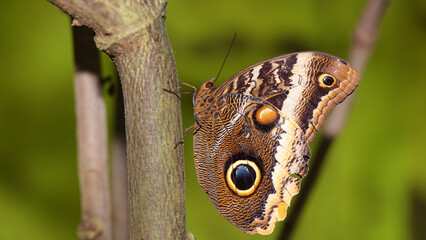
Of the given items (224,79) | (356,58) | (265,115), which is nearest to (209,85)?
(265,115)

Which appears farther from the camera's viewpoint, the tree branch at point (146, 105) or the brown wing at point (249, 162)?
the brown wing at point (249, 162)

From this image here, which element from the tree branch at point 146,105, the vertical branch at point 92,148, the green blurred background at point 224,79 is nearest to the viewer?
the tree branch at point 146,105

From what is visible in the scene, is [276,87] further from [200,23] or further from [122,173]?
[200,23]

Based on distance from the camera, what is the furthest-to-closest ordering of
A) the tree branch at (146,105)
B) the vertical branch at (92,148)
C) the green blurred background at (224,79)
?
the green blurred background at (224,79) → the vertical branch at (92,148) → the tree branch at (146,105)

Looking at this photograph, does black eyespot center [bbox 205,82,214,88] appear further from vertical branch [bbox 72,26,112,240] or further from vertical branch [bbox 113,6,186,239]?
vertical branch [bbox 113,6,186,239]

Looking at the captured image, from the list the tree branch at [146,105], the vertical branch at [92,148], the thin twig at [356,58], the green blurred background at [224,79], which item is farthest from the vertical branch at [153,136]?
the green blurred background at [224,79]

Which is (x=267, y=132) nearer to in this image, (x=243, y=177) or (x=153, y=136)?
(x=243, y=177)

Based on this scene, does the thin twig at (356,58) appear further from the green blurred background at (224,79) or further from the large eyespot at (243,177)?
the green blurred background at (224,79)
